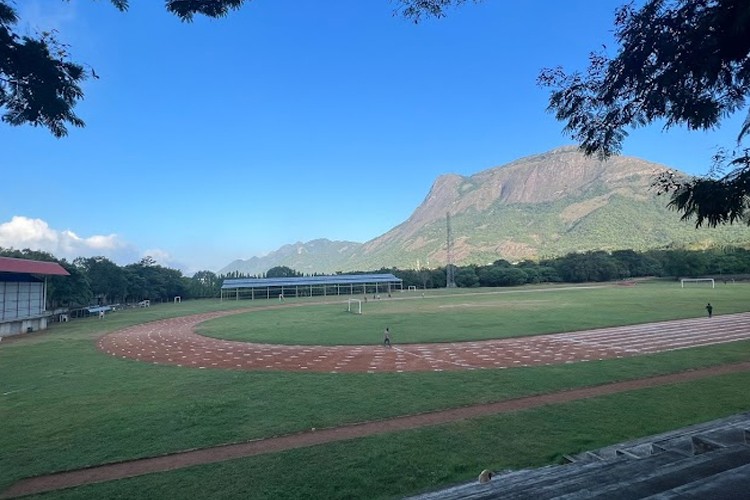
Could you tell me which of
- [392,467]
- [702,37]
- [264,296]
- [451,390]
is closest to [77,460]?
[392,467]

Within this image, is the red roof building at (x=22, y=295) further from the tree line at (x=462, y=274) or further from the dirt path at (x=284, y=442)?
the dirt path at (x=284, y=442)

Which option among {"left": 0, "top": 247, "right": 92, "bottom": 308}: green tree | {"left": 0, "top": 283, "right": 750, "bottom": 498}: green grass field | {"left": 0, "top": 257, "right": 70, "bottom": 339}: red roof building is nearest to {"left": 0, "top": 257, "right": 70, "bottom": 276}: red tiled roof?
{"left": 0, "top": 257, "right": 70, "bottom": 339}: red roof building

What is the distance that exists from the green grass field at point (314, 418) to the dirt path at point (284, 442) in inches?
13.3

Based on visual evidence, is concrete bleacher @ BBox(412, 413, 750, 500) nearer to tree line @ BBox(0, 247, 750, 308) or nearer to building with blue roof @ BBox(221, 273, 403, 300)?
tree line @ BBox(0, 247, 750, 308)

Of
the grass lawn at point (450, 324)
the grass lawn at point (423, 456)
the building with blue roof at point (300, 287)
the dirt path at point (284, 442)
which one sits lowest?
the dirt path at point (284, 442)

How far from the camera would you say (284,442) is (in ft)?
30.5

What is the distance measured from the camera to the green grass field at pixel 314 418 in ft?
24.4

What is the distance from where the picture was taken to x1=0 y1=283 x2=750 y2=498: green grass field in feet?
24.4


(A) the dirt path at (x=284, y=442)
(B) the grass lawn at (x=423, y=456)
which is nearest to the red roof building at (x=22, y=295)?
(A) the dirt path at (x=284, y=442)

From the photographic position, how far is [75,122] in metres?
4.68

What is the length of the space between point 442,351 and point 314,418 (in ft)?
34.6

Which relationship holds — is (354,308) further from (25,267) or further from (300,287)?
(300,287)

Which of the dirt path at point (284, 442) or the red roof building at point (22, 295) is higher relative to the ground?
the red roof building at point (22, 295)

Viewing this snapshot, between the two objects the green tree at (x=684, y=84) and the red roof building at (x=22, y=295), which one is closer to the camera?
the green tree at (x=684, y=84)
